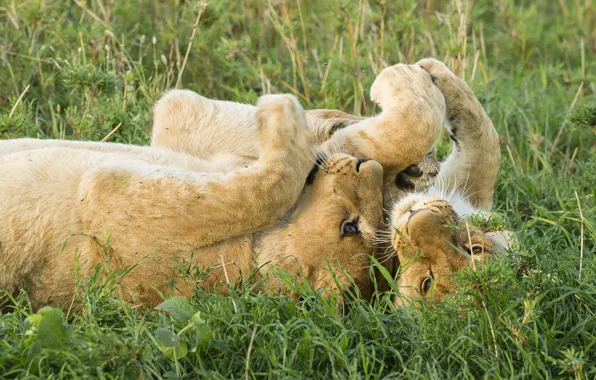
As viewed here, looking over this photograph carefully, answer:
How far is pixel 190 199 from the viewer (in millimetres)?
3652

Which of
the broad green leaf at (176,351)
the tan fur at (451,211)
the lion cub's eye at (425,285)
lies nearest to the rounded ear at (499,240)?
the tan fur at (451,211)

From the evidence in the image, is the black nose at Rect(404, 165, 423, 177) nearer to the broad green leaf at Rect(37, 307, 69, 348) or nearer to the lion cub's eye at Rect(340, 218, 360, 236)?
the lion cub's eye at Rect(340, 218, 360, 236)

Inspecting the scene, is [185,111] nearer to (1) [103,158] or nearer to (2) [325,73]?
(1) [103,158]

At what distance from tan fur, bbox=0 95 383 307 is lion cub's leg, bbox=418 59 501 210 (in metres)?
0.81

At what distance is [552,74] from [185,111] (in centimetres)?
346

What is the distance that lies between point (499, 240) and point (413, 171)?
1.71 ft

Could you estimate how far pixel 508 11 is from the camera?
7551 mm

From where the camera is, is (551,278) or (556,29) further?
(556,29)

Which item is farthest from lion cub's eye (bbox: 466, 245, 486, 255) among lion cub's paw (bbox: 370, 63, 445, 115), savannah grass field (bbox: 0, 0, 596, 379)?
lion cub's paw (bbox: 370, 63, 445, 115)

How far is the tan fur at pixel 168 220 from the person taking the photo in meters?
3.64

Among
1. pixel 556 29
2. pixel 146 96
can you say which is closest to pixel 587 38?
pixel 556 29

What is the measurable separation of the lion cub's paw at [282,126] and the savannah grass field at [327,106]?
0.60 meters

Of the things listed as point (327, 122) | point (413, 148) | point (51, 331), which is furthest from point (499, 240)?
point (51, 331)

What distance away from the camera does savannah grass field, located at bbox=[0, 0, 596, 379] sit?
3.19 metres
